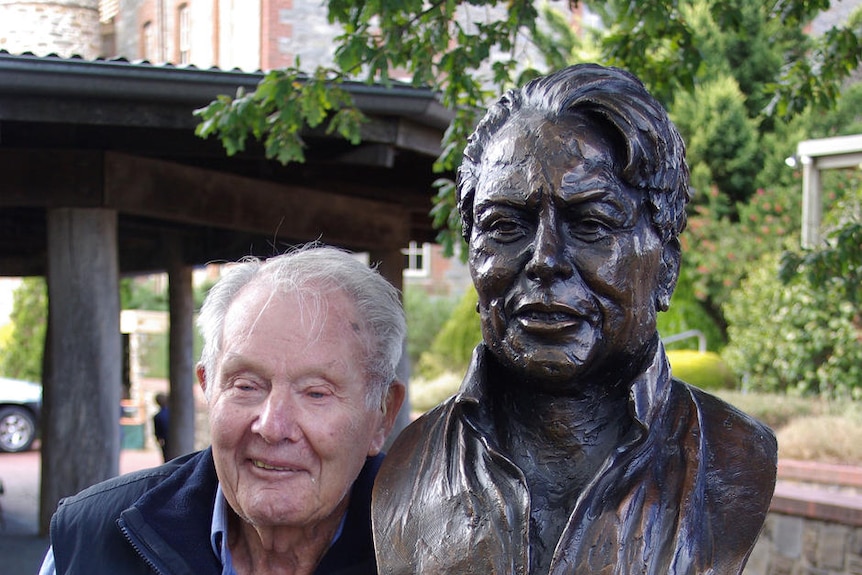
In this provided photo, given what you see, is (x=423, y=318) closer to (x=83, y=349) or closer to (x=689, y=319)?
(x=689, y=319)

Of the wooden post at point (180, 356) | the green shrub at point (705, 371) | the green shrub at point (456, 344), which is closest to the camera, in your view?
the wooden post at point (180, 356)

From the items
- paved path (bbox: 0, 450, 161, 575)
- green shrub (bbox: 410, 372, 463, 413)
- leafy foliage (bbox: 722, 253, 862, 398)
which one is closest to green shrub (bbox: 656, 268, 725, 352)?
green shrub (bbox: 410, 372, 463, 413)

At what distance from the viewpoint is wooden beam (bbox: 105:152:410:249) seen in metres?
5.78

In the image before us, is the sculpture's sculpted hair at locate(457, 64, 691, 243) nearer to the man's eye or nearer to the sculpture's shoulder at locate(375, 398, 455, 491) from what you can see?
the sculpture's shoulder at locate(375, 398, 455, 491)

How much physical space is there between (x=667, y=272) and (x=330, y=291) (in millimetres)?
647

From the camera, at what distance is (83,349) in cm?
560

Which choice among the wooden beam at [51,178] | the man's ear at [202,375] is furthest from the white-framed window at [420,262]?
the man's ear at [202,375]

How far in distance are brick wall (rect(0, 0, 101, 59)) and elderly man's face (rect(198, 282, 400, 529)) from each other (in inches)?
350

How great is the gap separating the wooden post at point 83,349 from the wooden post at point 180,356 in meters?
3.39

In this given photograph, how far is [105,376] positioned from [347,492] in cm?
402

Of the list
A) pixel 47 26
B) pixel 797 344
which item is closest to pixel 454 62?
pixel 797 344

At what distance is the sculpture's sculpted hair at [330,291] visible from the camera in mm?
1924

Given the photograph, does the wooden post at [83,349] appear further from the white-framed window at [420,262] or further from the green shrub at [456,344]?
the white-framed window at [420,262]

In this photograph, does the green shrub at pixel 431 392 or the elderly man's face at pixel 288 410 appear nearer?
the elderly man's face at pixel 288 410
